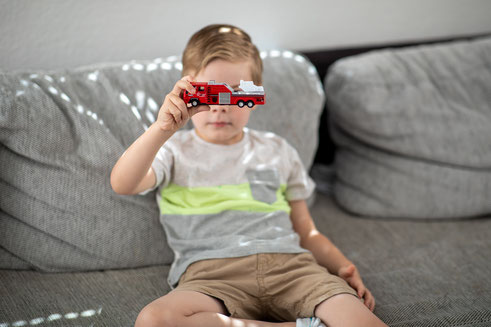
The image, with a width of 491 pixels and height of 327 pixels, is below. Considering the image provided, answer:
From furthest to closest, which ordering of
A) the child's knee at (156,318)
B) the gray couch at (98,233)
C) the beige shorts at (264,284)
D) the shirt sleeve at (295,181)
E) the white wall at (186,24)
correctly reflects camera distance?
the white wall at (186,24)
the shirt sleeve at (295,181)
the gray couch at (98,233)
the beige shorts at (264,284)
the child's knee at (156,318)

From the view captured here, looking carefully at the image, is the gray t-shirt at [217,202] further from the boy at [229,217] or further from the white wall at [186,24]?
the white wall at [186,24]

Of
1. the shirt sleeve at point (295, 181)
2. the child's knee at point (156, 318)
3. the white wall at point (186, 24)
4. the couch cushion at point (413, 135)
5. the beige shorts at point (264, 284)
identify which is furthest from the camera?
the couch cushion at point (413, 135)

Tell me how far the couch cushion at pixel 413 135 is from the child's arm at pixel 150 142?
2.59 ft

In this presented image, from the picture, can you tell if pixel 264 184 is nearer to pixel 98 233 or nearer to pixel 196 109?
pixel 196 109

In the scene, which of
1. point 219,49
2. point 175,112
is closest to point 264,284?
point 175,112

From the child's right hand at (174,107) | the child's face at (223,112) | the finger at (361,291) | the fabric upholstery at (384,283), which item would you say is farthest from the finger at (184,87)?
the finger at (361,291)

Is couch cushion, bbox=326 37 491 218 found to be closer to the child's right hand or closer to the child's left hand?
the child's left hand

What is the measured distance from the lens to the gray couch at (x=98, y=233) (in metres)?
1.20

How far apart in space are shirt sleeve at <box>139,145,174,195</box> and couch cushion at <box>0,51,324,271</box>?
0.15 metres

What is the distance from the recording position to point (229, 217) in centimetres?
125

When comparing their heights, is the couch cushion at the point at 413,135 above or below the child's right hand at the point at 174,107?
below

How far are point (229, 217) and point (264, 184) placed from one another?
139 mm

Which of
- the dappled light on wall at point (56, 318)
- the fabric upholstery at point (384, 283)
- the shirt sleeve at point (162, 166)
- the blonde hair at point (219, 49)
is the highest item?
the blonde hair at point (219, 49)

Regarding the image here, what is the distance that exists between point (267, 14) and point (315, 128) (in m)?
0.50
